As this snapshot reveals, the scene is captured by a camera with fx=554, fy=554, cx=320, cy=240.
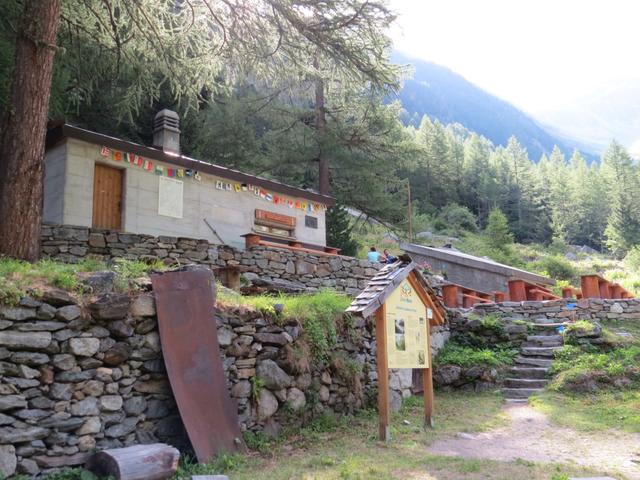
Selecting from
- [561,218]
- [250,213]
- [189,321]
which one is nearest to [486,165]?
[561,218]

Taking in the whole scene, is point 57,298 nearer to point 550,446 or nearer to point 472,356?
point 550,446

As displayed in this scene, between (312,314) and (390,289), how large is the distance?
1238 millimetres

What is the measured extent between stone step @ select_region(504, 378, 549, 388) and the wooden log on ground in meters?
7.10

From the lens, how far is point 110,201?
12297 mm

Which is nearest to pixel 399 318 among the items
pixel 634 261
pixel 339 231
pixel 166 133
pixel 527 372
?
pixel 527 372

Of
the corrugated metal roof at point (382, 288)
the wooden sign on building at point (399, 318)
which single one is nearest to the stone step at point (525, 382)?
the wooden sign on building at point (399, 318)

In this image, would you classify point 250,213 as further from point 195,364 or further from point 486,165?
point 486,165

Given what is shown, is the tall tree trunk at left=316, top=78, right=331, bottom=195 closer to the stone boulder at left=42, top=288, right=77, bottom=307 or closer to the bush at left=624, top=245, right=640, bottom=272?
the stone boulder at left=42, top=288, right=77, bottom=307

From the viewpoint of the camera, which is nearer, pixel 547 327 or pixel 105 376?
pixel 105 376

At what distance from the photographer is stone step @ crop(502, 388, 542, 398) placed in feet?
32.2

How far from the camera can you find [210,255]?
1117 cm

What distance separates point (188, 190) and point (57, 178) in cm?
295

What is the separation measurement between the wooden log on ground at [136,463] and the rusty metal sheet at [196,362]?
0.55 m

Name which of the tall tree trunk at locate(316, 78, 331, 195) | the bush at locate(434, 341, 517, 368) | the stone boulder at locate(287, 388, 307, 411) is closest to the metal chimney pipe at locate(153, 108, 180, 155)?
the tall tree trunk at locate(316, 78, 331, 195)
